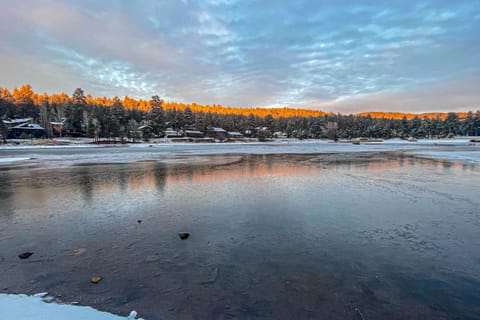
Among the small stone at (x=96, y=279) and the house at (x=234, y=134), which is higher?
the house at (x=234, y=134)

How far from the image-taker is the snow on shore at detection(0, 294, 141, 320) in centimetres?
300

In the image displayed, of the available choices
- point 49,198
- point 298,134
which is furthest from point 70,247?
point 298,134

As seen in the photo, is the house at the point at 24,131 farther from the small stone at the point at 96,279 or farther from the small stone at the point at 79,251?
the small stone at the point at 96,279

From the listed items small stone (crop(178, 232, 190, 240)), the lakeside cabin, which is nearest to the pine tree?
the lakeside cabin

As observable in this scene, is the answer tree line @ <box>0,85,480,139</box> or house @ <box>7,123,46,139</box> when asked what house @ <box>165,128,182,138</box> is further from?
house @ <box>7,123,46,139</box>

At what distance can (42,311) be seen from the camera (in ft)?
10.2

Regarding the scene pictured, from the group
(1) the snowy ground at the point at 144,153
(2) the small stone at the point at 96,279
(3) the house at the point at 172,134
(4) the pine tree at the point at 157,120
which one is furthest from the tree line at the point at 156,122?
(2) the small stone at the point at 96,279

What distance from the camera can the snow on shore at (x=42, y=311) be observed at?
2996 millimetres

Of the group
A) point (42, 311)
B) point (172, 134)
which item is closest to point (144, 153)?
point (42, 311)

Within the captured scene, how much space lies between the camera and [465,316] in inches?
122

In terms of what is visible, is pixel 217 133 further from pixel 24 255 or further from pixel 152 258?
pixel 152 258

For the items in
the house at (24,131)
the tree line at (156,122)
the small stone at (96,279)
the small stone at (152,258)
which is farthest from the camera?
the tree line at (156,122)

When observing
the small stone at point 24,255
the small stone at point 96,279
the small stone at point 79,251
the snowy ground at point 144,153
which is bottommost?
the snowy ground at point 144,153

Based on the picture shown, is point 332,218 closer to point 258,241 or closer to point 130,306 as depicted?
point 258,241
